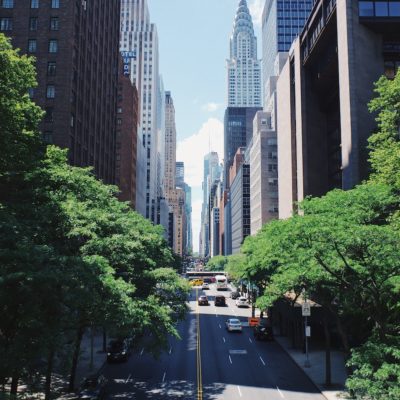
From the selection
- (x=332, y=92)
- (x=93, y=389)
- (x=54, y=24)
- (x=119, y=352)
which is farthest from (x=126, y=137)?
(x=93, y=389)

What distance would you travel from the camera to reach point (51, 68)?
6131 centimetres

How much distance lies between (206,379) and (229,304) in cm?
5395

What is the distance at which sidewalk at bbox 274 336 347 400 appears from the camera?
28928 millimetres

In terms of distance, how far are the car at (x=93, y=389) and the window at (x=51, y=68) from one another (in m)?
45.8

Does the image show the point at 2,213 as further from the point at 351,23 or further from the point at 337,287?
the point at 351,23

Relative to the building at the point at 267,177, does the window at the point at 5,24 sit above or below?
above

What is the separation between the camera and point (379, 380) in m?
18.0

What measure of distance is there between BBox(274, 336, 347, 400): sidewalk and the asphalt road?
573 mm

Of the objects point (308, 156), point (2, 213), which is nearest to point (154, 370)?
point (2, 213)

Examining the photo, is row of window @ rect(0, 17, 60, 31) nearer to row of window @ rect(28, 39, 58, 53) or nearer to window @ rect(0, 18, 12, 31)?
window @ rect(0, 18, 12, 31)

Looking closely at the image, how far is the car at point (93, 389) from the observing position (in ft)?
78.8

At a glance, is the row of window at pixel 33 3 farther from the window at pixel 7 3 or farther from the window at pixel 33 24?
the window at pixel 33 24

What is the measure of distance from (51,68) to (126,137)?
64190 millimetres

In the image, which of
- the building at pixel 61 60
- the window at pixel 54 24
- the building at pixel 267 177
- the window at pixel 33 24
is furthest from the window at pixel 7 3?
the building at pixel 267 177
